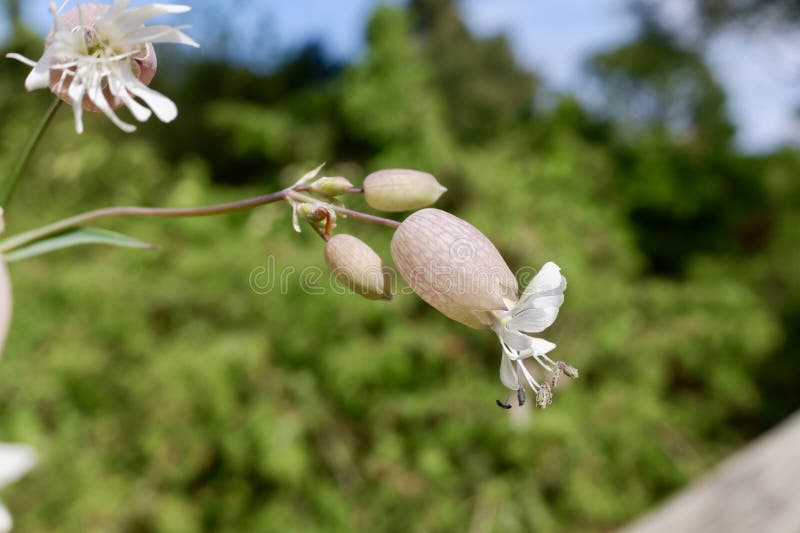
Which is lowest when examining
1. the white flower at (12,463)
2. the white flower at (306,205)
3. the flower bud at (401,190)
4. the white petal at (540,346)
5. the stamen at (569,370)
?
the white flower at (12,463)

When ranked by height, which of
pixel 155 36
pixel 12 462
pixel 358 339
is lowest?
pixel 358 339

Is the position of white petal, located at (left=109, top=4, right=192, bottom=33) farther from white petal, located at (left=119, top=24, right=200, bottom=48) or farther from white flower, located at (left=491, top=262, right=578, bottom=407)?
white flower, located at (left=491, top=262, right=578, bottom=407)

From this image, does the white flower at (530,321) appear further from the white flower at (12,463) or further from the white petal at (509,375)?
the white flower at (12,463)

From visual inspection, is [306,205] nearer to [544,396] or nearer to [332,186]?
[332,186]

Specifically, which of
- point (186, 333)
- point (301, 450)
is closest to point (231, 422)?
point (301, 450)

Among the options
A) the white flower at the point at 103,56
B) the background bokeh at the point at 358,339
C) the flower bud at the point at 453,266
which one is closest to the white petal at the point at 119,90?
the white flower at the point at 103,56

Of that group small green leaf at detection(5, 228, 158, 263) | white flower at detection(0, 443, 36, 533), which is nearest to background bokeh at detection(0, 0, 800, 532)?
small green leaf at detection(5, 228, 158, 263)

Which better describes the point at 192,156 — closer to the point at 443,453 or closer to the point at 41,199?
the point at 41,199

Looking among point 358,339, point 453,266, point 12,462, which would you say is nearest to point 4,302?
point 12,462
